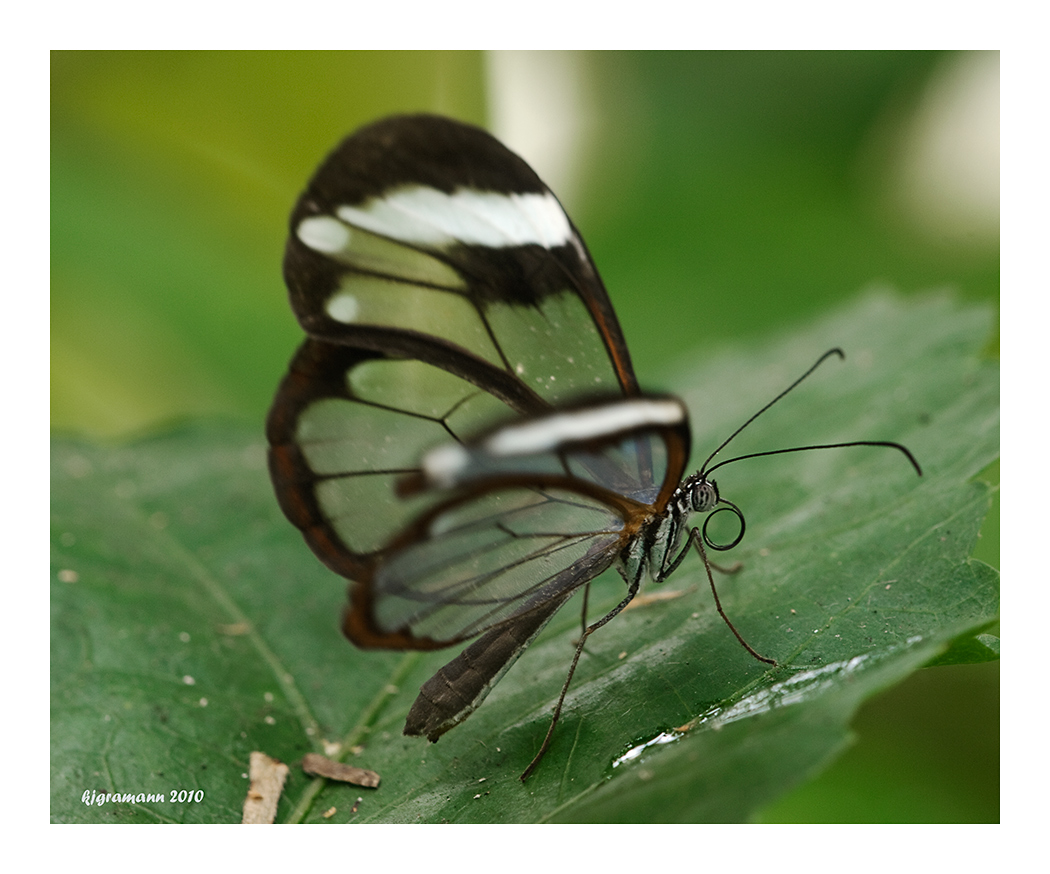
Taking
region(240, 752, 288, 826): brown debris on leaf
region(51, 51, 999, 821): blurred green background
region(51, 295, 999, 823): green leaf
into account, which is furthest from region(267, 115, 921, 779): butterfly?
region(51, 51, 999, 821): blurred green background

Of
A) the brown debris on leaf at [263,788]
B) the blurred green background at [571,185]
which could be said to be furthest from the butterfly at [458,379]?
the blurred green background at [571,185]

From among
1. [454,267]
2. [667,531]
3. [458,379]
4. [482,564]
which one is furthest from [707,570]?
[454,267]

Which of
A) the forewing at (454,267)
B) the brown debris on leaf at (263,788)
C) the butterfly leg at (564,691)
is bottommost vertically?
the brown debris on leaf at (263,788)

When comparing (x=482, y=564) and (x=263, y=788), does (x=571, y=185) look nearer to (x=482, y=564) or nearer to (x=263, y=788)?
(x=482, y=564)

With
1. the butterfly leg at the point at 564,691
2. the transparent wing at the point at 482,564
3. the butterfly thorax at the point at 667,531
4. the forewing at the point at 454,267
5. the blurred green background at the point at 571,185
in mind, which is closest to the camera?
the transparent wing at the point at 482,564

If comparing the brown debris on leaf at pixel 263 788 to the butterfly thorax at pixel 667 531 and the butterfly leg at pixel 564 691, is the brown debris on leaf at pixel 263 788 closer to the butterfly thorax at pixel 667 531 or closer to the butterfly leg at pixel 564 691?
the butterfly leg at pixel 564 691
